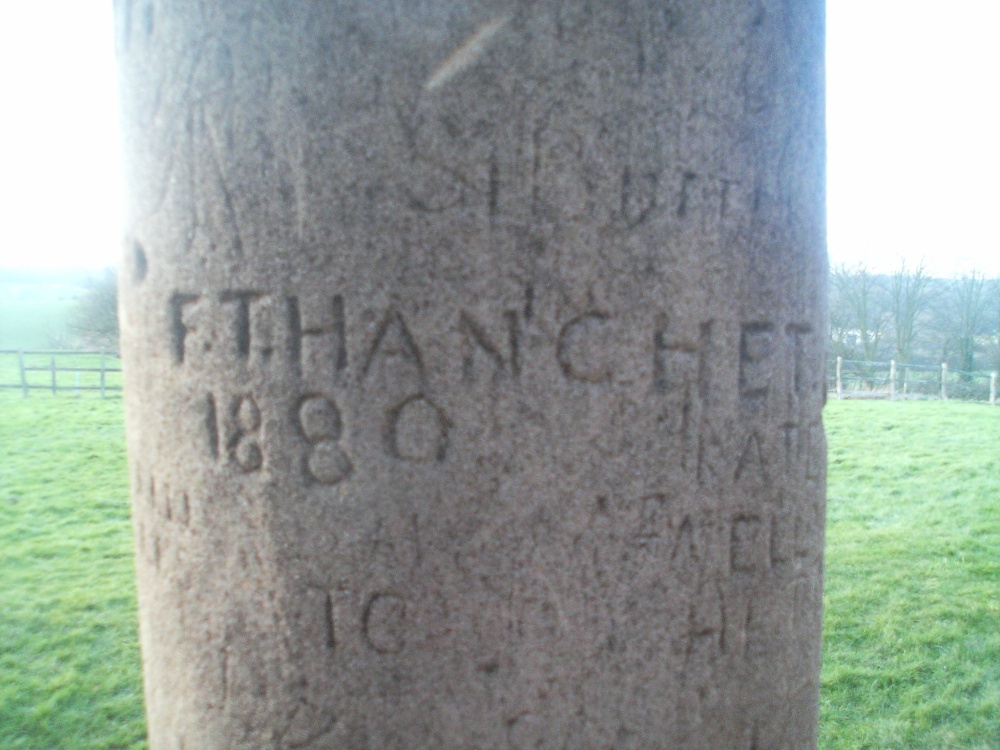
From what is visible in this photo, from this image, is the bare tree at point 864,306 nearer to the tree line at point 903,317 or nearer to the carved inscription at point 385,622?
the tree line at point 903,317

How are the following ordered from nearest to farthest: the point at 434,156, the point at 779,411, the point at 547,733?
the point at 434,156 → the point at 547,733 → the point at 779,411

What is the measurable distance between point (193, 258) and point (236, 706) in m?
0.93

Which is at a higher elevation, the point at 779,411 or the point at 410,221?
the point at 410,221

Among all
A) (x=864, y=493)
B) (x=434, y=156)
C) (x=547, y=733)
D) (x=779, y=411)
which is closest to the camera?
(x=434, y=156)

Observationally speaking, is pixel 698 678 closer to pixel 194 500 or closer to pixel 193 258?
pixel 194 500

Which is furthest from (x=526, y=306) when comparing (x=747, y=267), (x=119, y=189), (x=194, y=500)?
(x=119, y=189)

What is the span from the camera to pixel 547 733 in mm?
1580

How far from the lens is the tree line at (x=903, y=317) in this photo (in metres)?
18.0

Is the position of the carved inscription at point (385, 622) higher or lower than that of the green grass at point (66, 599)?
higher

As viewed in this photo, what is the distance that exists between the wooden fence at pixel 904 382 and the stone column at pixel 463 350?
16851mm

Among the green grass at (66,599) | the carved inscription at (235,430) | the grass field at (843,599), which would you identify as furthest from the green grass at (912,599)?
the green grass at (66,599)

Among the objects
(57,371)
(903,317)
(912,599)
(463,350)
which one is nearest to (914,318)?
(903,317)

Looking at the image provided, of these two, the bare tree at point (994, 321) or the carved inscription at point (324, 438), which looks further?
the bare tree at point (994, 321)

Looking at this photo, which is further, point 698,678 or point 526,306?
point 698,678
